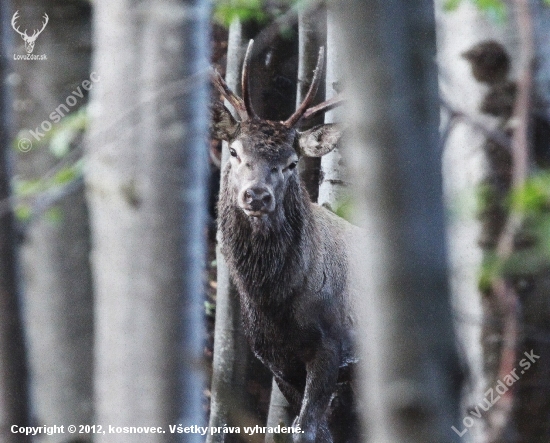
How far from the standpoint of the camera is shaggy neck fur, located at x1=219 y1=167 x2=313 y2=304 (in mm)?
6215

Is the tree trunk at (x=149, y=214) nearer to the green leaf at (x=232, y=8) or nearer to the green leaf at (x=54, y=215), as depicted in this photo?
the green leaf at (x=54, y=215)

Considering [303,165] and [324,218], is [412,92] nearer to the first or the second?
[324,218]

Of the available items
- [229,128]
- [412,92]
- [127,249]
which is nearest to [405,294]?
[412,92]

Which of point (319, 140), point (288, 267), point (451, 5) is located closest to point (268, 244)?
point (288, 267)

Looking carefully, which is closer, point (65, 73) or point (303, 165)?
point (65, 73)

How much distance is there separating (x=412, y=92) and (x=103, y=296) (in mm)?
1184

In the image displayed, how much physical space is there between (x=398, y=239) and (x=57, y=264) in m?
2.36

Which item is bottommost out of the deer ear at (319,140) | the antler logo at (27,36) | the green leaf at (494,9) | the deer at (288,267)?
the deer at (288,267)

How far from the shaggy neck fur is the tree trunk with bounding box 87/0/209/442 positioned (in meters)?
3.46

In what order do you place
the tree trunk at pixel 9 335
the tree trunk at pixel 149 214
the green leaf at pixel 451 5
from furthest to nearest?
1. the green leaf at pixel 451 5
2. the tree trunk at pixel 9 335
3. the tree trunk at pixel 149 214

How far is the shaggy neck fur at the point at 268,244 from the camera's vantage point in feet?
20.4

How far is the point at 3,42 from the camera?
3316 mm

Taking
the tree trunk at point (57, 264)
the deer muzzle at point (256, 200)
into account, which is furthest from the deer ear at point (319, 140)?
the tree trunk at point (57, 264)

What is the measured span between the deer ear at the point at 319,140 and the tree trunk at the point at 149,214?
3768mm
